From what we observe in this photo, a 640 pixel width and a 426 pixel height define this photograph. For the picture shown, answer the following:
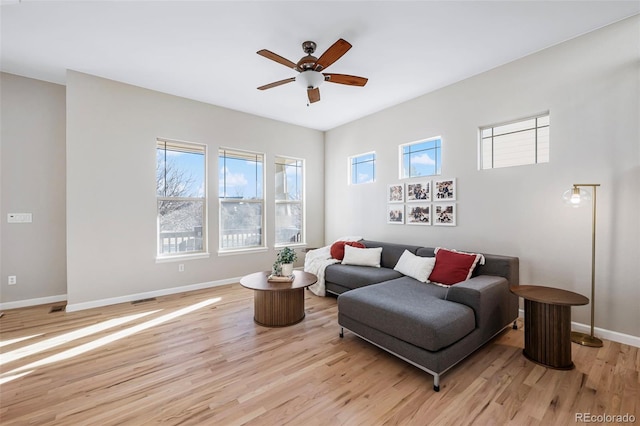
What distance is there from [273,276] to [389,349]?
5.12 feet

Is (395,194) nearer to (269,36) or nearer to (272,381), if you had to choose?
(269,36)

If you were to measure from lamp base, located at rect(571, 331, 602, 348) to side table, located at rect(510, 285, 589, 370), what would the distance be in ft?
1.75

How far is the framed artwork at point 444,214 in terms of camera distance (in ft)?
12.2

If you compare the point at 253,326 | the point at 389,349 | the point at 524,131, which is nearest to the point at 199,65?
the point at 253,326

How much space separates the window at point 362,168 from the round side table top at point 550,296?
2.95 m

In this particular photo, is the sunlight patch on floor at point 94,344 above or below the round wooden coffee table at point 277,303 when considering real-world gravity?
below

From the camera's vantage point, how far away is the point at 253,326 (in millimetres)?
2994

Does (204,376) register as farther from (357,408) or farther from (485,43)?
(485,43)

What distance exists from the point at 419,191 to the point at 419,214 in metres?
0.36

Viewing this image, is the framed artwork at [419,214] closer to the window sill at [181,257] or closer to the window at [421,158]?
the window at [421,158]

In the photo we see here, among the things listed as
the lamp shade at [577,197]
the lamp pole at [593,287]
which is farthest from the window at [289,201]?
the lamp pole at [593,287]

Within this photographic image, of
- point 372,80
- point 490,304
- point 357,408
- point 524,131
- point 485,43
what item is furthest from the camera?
point 372,80

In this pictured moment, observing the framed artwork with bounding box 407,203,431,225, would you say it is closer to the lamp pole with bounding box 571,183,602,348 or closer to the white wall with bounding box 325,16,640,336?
the white wall with bounding box 325,16,640,336

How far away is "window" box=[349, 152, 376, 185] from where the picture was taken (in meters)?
5.02
